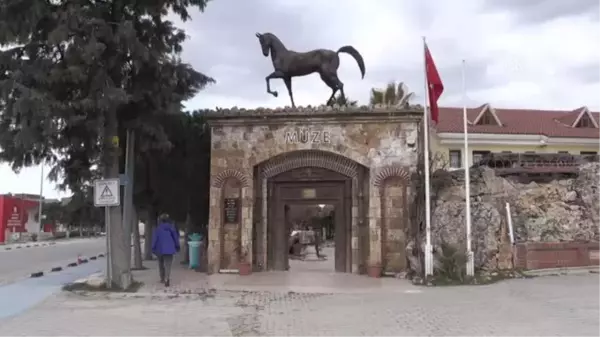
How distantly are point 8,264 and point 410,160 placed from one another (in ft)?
52.5

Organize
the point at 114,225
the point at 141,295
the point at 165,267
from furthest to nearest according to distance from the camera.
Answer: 1. the point at 165,267
2. the point at 114,225
3. the point at 141,295

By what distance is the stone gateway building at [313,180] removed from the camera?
16.2m

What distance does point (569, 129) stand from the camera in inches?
1585

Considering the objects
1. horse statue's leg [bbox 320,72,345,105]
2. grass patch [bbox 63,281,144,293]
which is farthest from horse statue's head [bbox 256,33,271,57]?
grass patch [bbox 63,281,144,293]

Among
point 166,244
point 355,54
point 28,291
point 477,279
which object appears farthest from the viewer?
point 355,54

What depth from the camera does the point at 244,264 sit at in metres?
16.4

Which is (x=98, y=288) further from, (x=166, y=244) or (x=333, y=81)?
(x=333, y=81)

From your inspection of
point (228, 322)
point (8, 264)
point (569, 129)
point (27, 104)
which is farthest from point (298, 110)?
point (569, 129)

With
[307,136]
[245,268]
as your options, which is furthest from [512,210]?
[245,268]

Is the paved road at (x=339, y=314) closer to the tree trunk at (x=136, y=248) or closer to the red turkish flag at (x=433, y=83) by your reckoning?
the red turkish flag at (x=433, y=83)

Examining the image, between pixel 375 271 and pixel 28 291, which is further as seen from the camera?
pixel 375 271

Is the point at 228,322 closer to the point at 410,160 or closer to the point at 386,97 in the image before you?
the point at 410,160

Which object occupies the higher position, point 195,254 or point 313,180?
point 313,180

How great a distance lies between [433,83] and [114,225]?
7832 mm
